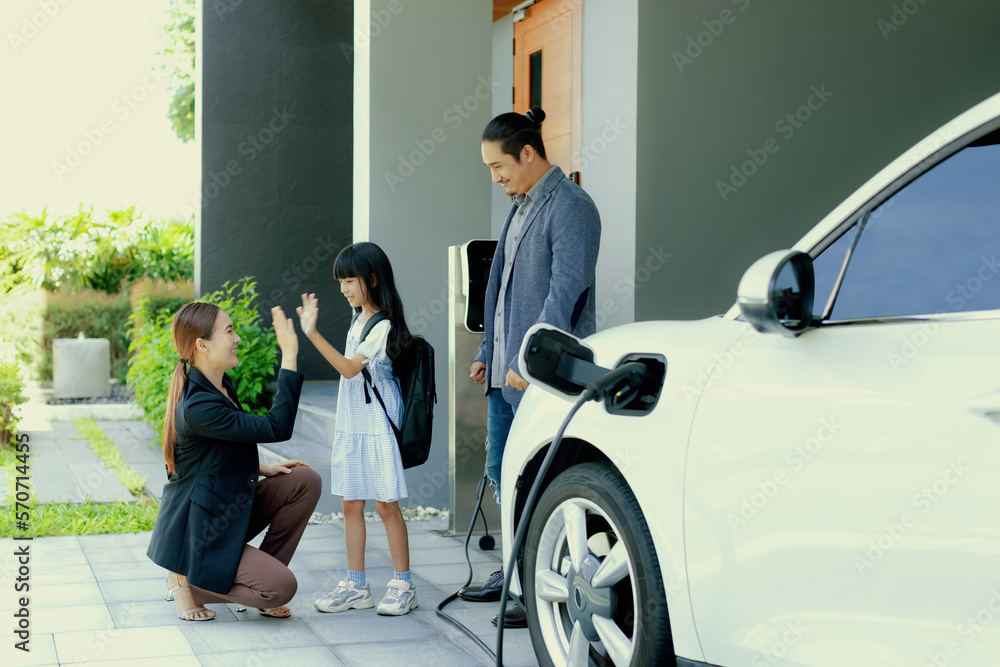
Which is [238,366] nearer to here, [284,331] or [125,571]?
[125,571]

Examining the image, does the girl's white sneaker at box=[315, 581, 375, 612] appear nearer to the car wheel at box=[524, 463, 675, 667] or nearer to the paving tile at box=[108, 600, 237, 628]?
the paving tile at box=[108, 600, 237, 628]

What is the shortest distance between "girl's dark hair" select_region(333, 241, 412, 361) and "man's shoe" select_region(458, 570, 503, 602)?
115 cm

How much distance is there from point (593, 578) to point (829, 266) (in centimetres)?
105

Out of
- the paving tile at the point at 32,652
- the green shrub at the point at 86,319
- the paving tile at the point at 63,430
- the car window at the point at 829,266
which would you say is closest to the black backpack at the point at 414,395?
the paving tile at the point at 32,652

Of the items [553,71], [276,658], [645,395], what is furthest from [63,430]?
[645,395]

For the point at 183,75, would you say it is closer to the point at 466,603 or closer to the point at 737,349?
the point at 466,603

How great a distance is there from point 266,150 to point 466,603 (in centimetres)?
798

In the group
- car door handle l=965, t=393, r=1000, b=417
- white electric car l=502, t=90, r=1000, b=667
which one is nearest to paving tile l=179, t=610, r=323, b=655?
white electric car l=502, t=90, r=1000, b=667

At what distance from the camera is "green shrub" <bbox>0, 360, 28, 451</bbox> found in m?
8.30

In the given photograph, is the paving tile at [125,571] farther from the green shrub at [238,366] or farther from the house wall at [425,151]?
the green shrub at [238,366]

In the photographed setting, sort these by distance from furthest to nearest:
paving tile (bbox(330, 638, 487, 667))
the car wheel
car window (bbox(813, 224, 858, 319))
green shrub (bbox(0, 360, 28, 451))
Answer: green shrub (bbox(0, 360, 28, 451)), paving tile (bbox(330, 638, 487, 667)), the car wheel, car window (bbox(813, 224, 858, 319))

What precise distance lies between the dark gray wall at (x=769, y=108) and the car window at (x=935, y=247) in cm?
332

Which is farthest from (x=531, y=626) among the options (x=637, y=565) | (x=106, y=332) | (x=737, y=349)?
(x=106, y=332)

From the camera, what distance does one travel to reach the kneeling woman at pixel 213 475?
12.7 ft
